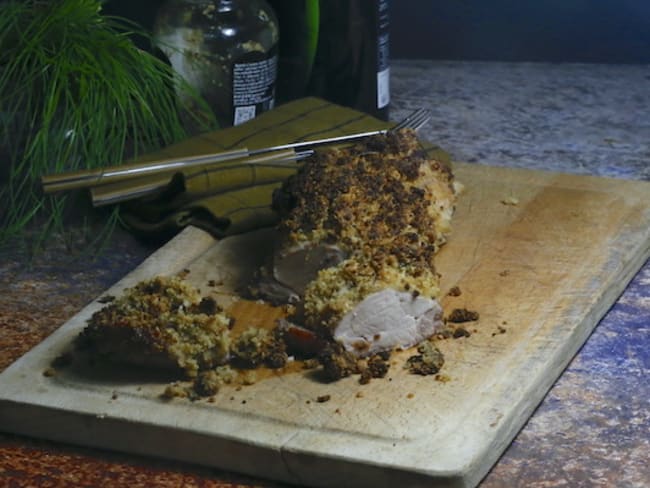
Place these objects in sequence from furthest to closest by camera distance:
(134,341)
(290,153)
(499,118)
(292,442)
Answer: (499,118), (290,153), (134,341), (292,442)

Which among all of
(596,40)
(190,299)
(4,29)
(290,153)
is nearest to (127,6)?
(4,29)

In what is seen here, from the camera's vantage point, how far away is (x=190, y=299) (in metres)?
1.39

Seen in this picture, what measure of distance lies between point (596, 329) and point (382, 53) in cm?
74

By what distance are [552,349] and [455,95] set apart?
1108 millimetres

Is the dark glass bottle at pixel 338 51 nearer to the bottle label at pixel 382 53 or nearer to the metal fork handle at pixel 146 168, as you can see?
the bottle label at pixel 382 53

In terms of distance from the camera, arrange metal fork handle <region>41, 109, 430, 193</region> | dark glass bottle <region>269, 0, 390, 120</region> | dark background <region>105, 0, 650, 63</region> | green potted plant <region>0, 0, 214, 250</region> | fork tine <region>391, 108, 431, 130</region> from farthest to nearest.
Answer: dark background <region>105, 0, 650, 63</region>, dark glass bottle <region>269, 0, 390, 120</region>, fork tine <region>391, 108, 431, 130</region>, green potted plant <region>0, 0, 214, 250</region>, metal fork handle <region>41, 109, 430, 193</region>

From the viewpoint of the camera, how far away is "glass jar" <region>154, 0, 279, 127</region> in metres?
1.98

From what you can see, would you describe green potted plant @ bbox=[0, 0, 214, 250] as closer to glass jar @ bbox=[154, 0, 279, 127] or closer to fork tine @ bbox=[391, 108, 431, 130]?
glass jar @ bbox=[154, 0, 279, 127]

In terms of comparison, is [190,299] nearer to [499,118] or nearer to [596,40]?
[499,118]

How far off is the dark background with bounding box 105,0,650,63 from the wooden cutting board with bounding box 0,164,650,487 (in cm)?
90

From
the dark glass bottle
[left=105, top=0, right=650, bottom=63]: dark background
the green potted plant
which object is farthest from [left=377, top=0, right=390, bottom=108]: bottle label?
[left=105, top=0, right=650, bottom=63]: dark background

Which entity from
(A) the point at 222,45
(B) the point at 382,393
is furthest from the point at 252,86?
(B) the point at 382,393

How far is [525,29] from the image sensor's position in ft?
8.23

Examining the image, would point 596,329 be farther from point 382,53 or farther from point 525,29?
point 525,29
